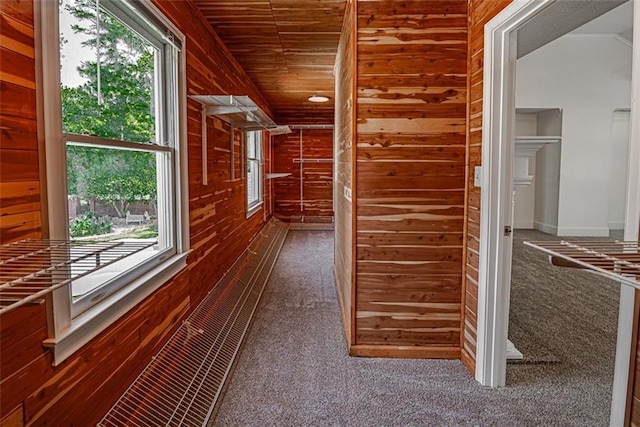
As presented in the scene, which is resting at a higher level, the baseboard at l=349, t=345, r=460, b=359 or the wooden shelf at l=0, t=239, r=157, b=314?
the wooden shelf at l=0, t=239, r=157, b=314

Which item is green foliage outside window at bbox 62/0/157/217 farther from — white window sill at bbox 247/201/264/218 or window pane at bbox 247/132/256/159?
window pane at bbox 247/132/256/159

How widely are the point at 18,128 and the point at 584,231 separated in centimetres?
799

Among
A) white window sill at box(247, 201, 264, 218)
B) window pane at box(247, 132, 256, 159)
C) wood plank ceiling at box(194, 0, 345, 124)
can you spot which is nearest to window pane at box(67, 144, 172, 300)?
wood plank ceiling at box(194, 0, 345, 124)

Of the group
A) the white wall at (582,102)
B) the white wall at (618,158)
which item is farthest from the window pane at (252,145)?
the white wall at (618,158)

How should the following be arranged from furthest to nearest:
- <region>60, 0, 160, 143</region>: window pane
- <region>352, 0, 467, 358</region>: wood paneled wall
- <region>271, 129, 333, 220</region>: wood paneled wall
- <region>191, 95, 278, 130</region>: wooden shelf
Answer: <region>271, 129, 333, 220</region>: wood paneled wall < <region>191, 95, 278, 130</region>: wooden shelf < <region>352, 0, 467, 358</region>: wood paneled wall < <region>60, 0, 160, 143</region>: window pane

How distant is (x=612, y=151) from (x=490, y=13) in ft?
22.2

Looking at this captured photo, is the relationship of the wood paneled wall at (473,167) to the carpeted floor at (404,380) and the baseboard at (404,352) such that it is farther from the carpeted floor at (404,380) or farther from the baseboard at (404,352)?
the carpeted floor at (404,380)

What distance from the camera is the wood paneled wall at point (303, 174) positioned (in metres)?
8.61

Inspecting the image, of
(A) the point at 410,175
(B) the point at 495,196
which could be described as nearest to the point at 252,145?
(A) the point at 410,175

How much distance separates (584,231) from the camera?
282 inches

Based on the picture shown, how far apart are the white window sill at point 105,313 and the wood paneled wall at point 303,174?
Result: 20.8 feet

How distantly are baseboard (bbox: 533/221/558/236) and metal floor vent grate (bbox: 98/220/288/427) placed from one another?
19.0 feet

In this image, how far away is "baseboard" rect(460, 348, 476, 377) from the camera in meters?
2.36

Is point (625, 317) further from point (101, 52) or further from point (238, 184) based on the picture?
point (238, 184)
